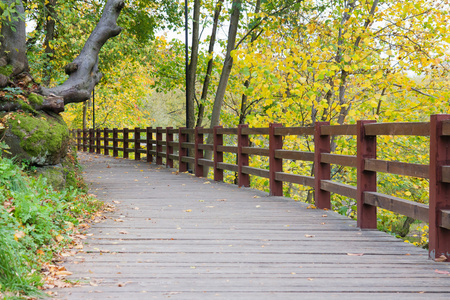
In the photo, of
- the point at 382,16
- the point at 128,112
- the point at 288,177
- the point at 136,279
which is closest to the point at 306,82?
the point at 382,16

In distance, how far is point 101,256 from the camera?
4.86m

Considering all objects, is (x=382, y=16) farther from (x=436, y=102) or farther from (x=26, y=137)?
(x=26, y=137)

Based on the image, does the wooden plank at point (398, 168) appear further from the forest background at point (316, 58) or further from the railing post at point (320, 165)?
the forest background at point (316, 58)

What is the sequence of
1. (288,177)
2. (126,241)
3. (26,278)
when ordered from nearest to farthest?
(26,278), (126,241), (288,177)

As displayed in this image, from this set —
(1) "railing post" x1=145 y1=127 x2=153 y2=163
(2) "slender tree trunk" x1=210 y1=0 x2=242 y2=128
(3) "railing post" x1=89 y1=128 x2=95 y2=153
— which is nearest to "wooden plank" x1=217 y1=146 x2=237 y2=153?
(2) "slender tree trunk" x1=210 y1=0 x2=242 y2=128

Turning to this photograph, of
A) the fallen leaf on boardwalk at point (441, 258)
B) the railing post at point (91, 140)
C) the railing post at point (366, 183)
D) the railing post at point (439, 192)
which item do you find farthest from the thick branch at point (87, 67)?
the railing post at point (91, 140)

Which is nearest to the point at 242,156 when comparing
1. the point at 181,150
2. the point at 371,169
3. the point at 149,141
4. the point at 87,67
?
the point at 87,67

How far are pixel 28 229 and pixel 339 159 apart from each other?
171 inches

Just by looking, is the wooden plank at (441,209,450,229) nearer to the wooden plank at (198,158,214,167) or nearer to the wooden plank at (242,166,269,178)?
the wooden plank at (242,166,269,178)

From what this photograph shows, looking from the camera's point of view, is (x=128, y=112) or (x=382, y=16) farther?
(x=128, y=112)

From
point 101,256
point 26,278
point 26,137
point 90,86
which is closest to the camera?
point 26,278

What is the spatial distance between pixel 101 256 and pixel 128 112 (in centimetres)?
3573

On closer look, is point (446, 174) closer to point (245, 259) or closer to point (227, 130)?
point (245, 259)

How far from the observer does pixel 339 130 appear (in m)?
7.26
